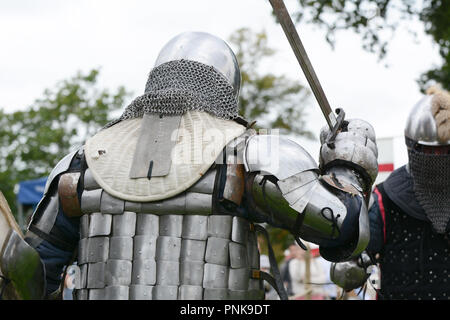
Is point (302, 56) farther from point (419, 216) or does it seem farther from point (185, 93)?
point (419, 216)

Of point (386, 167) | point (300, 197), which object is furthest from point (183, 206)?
point (386, 167)

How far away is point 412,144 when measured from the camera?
5.30 m

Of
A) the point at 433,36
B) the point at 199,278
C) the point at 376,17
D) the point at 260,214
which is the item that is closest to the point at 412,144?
the point at 260,214

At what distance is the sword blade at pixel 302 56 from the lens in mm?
4008

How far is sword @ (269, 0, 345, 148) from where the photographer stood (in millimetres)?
4020

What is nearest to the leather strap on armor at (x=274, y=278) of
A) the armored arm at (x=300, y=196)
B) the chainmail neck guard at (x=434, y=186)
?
the armored arm at (x=300, y=196)

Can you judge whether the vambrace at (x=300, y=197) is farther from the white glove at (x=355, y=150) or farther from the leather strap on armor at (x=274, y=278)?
the white glove at (x=355, y=150)

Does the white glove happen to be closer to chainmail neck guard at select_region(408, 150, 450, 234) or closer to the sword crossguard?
the sword crossguard

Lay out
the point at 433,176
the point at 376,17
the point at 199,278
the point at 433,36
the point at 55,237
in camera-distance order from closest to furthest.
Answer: the point at 199,278 < the point at 55,237 < the point at 433,176 < the point at 376,17 < the point at 433,36

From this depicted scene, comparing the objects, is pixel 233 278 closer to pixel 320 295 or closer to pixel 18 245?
pixel 18 245

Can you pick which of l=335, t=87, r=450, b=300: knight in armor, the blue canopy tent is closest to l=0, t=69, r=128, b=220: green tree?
the blue canopy tent

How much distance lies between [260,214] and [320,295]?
6893mm

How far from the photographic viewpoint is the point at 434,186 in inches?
209

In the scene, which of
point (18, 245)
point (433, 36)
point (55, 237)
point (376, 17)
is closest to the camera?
point (18, 245)
